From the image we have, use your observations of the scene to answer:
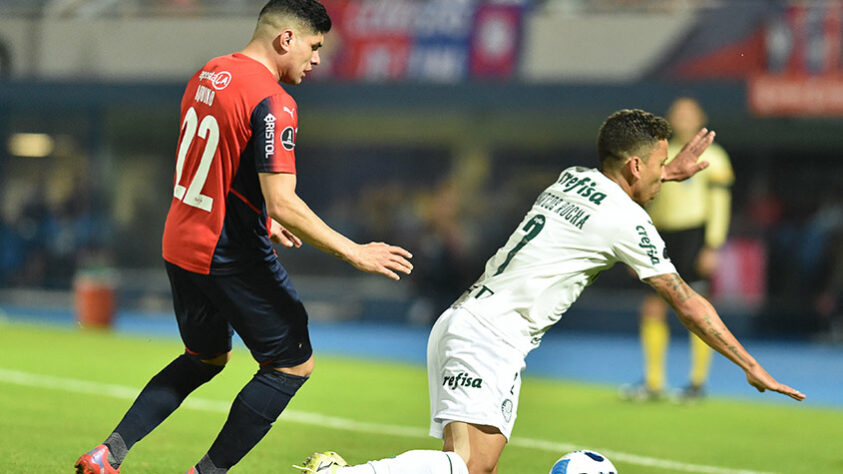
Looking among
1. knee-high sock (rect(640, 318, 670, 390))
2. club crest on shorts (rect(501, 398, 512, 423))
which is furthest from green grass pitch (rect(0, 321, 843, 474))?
club crest on shorts (rect(501, 398, 512, 423))

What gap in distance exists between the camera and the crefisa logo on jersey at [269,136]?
458cm

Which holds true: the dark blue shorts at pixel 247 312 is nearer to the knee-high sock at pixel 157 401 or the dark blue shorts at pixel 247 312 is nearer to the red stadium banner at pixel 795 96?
the knee-high sock at pixel 157 401

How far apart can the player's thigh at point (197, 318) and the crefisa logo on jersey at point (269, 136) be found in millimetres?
700

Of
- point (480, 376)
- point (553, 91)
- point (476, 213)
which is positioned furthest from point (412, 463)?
point (476, 213)

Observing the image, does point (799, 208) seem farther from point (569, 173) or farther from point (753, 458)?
point (569, 173)

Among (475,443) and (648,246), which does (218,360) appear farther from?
(648,246)

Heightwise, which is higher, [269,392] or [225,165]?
[225,165]

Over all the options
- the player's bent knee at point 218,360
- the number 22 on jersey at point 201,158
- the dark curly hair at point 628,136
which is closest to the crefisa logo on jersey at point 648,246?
the dark curly hair at point 628,136

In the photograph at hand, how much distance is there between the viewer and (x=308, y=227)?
4.51 m

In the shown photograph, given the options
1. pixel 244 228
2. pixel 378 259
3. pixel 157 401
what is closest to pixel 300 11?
pixel 244 228

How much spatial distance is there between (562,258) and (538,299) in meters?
0.21

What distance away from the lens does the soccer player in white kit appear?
4660 mm

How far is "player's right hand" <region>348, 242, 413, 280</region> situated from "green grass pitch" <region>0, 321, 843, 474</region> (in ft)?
6.89

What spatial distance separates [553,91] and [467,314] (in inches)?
610
